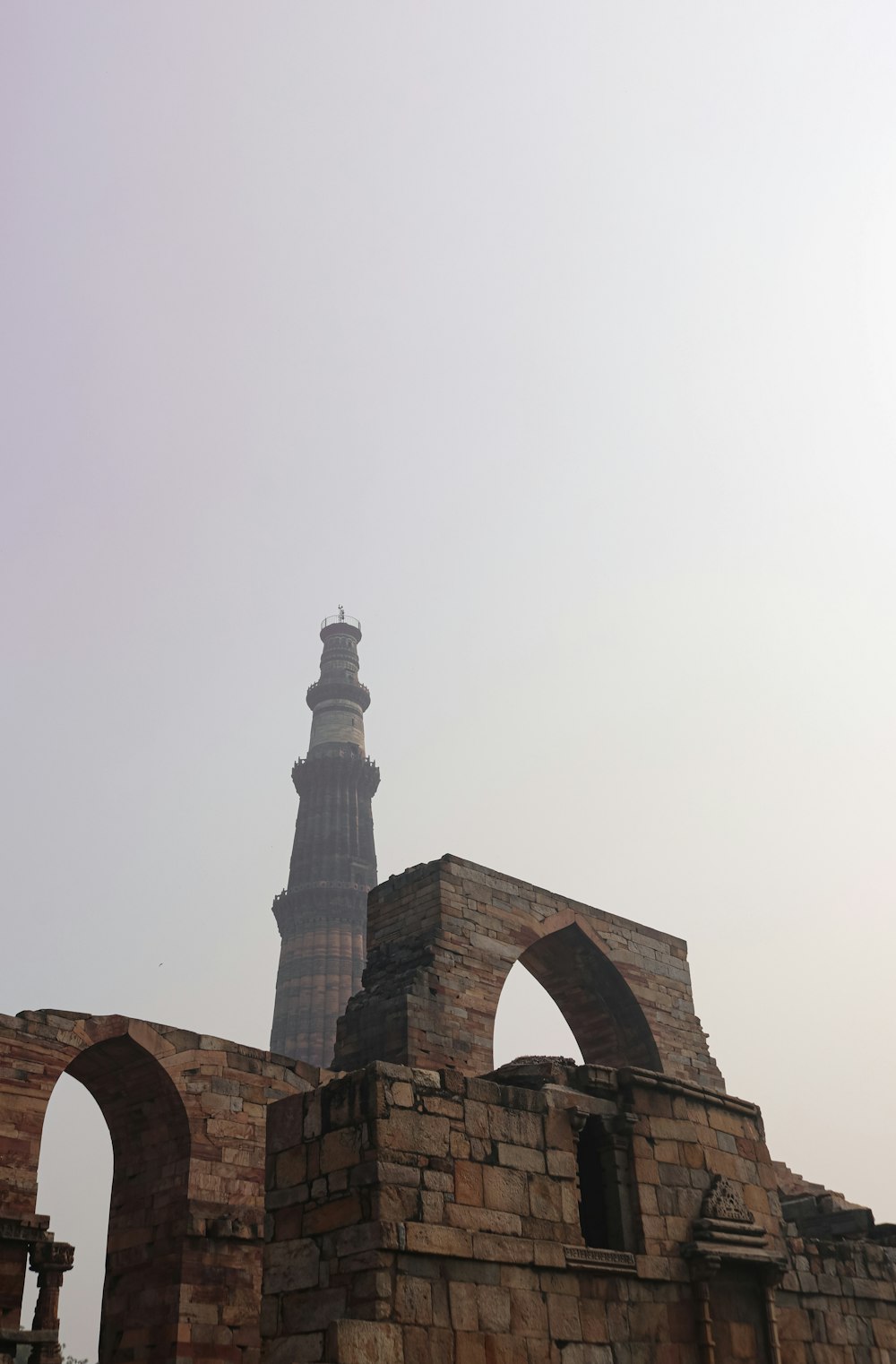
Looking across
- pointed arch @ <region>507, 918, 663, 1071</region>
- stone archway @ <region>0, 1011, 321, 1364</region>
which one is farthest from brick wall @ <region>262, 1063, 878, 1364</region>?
pointed arch @ <region>507, 918, 663, 1071</region>

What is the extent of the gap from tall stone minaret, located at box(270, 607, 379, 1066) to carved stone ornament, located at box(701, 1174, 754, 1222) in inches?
1082

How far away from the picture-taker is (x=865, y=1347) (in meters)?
8.45

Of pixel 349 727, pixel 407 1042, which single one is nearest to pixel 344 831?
pixel 349 727

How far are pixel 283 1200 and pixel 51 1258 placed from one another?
16.1 ft

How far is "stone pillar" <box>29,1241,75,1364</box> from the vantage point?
993 centimetres

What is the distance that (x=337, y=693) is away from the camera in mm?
44188

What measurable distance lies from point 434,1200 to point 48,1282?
5843 mm

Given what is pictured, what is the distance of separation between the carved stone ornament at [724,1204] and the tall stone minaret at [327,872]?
27.5 m

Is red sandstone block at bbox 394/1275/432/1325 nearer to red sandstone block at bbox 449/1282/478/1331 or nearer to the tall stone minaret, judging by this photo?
red sandstone block at bbox 449/1282/478/1331

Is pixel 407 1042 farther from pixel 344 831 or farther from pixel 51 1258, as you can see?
pixel 344 831

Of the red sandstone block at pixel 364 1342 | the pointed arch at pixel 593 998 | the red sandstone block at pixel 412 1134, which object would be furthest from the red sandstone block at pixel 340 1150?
the pointed arch at pixel 593 998

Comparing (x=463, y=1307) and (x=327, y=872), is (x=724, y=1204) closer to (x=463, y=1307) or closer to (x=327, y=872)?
(x=463, y=1307)

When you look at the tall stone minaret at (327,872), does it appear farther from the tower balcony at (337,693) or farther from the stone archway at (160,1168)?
the stone archway at (160,1168)

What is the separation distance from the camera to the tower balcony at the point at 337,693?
4416cm
